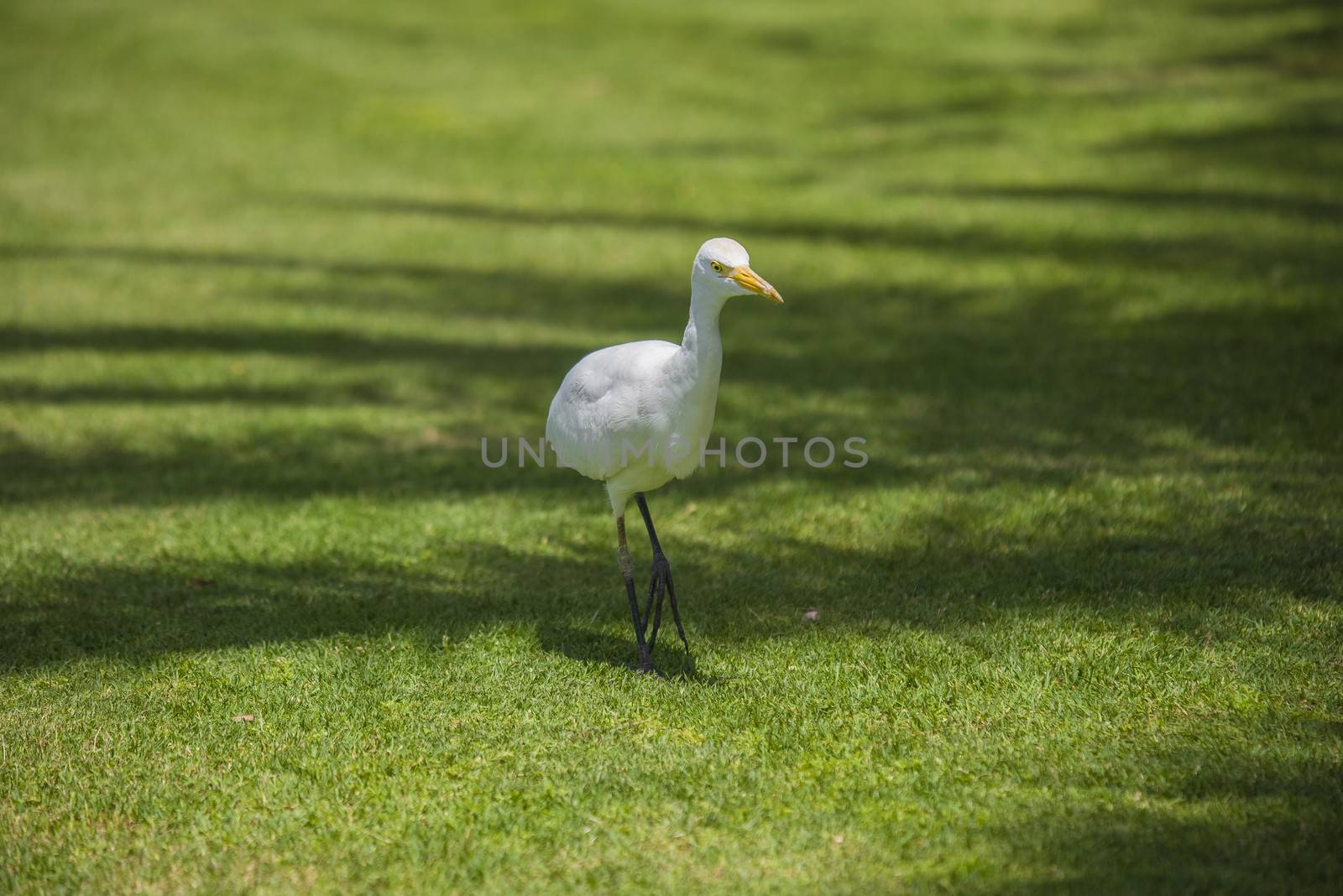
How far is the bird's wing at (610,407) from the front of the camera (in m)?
4.95

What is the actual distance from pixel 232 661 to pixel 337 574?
102cm

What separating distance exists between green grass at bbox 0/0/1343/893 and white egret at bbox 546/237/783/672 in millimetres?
817

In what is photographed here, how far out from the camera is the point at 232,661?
17.7 feet

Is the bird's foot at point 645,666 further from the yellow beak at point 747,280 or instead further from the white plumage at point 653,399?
the yellow beak at point 747,280

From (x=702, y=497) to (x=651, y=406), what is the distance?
2.56m

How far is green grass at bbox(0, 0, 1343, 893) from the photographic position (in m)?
4.27

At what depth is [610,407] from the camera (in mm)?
5051

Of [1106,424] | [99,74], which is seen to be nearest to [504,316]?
[1106,424]

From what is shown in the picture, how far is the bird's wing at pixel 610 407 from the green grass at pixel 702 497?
0.94 metres

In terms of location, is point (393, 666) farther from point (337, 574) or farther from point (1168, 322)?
point (1168, 322)

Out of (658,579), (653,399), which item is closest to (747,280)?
(653,399)

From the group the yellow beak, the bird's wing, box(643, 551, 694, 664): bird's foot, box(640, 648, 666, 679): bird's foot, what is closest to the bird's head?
the yellow beak

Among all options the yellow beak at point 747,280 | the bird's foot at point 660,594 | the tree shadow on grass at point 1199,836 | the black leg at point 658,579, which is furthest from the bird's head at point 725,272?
the tree shadow on grass at point 1199,836

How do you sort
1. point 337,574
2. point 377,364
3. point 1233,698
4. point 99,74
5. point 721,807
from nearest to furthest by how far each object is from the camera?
point 721,807 → point 1233,698 → point 337,574 → point 377,364 → point 99,74
